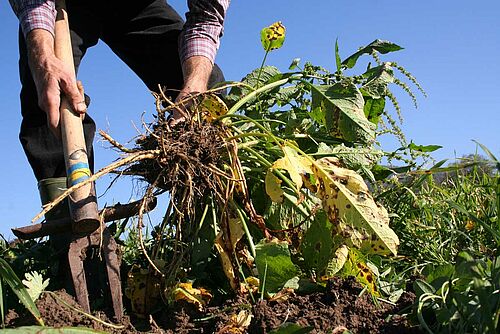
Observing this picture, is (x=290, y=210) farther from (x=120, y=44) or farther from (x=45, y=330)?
(x=120, y=44)

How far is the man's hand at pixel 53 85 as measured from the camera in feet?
7.86

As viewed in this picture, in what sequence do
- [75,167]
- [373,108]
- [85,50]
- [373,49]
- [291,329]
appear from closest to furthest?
[291,329], [75,167], [373,108], [373,49], [85,50]

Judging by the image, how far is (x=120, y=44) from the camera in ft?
12.2

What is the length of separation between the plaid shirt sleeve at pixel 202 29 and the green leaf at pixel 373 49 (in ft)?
2.35

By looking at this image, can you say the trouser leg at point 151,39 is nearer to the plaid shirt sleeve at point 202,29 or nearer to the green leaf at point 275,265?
the plaid shirt sleeve at point 202,29

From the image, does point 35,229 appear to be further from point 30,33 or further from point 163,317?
point 30,33

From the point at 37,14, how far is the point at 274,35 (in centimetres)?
107

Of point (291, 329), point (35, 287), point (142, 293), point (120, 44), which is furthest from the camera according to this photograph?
point (120, 44)

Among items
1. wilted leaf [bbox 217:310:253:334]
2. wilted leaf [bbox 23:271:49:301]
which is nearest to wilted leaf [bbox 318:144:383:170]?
wilted leaf [bbox 217:310:253:334]

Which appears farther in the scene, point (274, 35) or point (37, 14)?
point (37, 14)

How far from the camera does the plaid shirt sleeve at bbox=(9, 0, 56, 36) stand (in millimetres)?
2672

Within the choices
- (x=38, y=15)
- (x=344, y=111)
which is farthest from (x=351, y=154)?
(x=38, y=15)

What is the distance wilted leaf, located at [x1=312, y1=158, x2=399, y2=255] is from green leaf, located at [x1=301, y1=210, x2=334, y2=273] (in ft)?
0.25

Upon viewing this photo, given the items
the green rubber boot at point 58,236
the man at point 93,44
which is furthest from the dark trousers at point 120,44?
the green rubber boot at point 58,236
